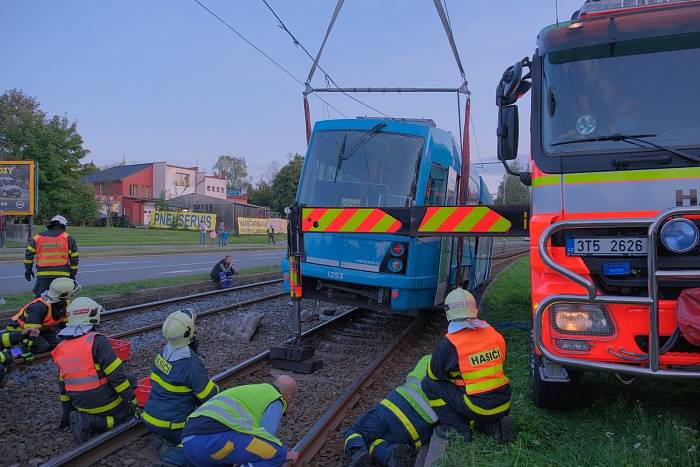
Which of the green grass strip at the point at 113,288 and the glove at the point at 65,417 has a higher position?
the green grass strip at the point at 113,288

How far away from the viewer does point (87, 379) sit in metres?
4.74

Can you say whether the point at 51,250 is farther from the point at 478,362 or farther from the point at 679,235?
the point at 679,235

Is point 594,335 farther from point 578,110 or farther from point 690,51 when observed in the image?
point 690,51

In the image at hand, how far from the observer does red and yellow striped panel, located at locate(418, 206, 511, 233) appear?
6008mm

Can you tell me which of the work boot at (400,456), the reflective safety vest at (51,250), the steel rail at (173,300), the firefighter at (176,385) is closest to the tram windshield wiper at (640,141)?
the work boot at (400,456)

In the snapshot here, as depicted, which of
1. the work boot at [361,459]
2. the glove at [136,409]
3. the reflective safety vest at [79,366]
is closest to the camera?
the work boot at [361,459]

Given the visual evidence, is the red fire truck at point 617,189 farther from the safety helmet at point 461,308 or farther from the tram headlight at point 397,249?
the tram headlight at point 397,249

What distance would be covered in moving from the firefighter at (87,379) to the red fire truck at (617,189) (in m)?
3.45

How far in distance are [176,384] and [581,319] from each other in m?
2.94

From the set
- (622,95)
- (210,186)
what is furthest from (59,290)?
(210,186)

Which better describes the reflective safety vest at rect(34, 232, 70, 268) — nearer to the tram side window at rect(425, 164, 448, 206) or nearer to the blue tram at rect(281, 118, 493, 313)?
the blue tram at rect(281, 118, 493, 313)

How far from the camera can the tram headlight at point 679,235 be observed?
3.53 metres

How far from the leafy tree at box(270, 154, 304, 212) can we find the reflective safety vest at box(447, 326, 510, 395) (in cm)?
5944

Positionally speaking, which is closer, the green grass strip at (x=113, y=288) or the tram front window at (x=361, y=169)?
the tram front window at (x=361, y=169)
